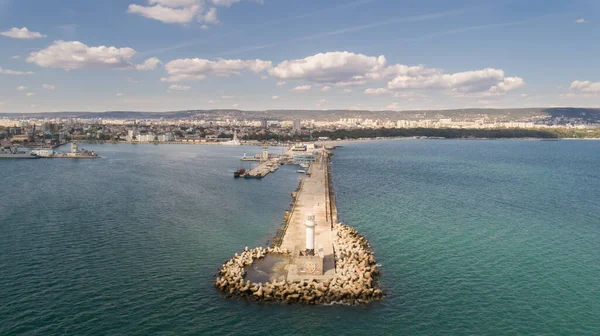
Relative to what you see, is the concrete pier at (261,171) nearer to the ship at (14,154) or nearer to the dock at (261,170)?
the dock at (261,170)

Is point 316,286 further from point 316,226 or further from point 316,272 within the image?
point 316,226

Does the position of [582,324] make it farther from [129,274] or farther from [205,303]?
[129,274]

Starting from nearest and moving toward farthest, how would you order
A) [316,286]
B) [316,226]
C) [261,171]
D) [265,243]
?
[316,286] → [265,243] → [316,226] → [261,171]

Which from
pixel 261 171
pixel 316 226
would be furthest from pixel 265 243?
pixel 261 171

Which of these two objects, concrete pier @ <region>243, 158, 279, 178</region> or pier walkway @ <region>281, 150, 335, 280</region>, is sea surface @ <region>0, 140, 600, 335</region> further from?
concrete pier @ <region>243, 158, 279, 178</region>

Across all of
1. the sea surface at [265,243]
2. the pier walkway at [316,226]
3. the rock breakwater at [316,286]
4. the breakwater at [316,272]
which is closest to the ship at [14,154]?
the sea surface at [265,243]

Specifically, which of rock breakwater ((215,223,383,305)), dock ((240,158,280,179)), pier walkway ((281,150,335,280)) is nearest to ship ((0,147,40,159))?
dock ((240,158,280,179))

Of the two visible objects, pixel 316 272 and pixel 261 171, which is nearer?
pixel 316 272
